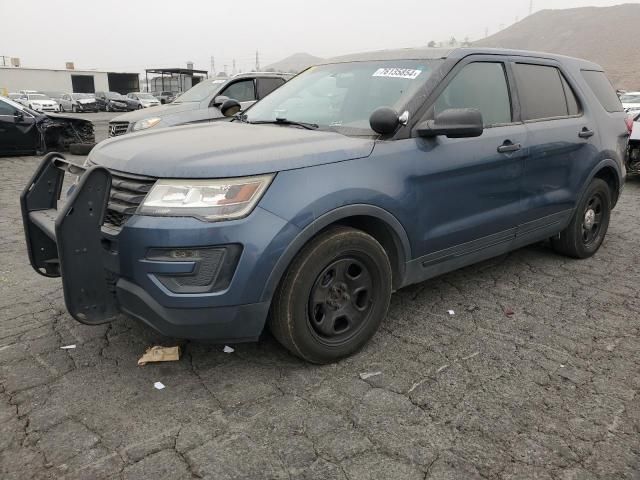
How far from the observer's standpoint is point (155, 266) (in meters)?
2.46

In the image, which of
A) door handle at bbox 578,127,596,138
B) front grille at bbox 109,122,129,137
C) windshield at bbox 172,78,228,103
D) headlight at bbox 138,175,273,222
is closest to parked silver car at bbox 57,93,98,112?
front grille at bbox 109,122,129,137

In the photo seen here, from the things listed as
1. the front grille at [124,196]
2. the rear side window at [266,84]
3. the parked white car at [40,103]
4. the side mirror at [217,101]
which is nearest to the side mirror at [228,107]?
the front grille at [124,196]

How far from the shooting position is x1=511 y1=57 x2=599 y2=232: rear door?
395 cm

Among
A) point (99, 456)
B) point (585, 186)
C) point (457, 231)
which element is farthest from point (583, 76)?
point (99, 456)

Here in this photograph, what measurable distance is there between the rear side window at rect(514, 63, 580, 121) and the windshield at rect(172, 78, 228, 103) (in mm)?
6559

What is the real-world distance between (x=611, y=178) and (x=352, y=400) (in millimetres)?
3759

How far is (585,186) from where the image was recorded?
14.9 ft

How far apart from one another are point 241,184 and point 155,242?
1.58 feet

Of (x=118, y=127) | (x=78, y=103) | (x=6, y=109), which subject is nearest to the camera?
(x=118, y=127)

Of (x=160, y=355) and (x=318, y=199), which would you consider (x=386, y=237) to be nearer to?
(x=318, y=199)

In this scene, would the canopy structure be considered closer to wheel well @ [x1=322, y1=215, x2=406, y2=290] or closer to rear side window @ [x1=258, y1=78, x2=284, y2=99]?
rear side window @ [x1=258, y1=78, x2=284, y2=99]

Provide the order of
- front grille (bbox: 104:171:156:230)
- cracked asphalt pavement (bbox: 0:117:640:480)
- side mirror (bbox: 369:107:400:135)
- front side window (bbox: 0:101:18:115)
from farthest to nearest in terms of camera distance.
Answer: front side window (bbox: 0:101:18:115), side mirror (bbox: 369:107:400:135), front grille (bbox: 104:171:156:230), cracked asphalt pavement (bbox: 0:117:640:480)

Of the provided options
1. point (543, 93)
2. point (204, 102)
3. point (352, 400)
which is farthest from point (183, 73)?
point (352, 400)

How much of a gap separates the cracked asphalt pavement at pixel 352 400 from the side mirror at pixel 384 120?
1292 mm
